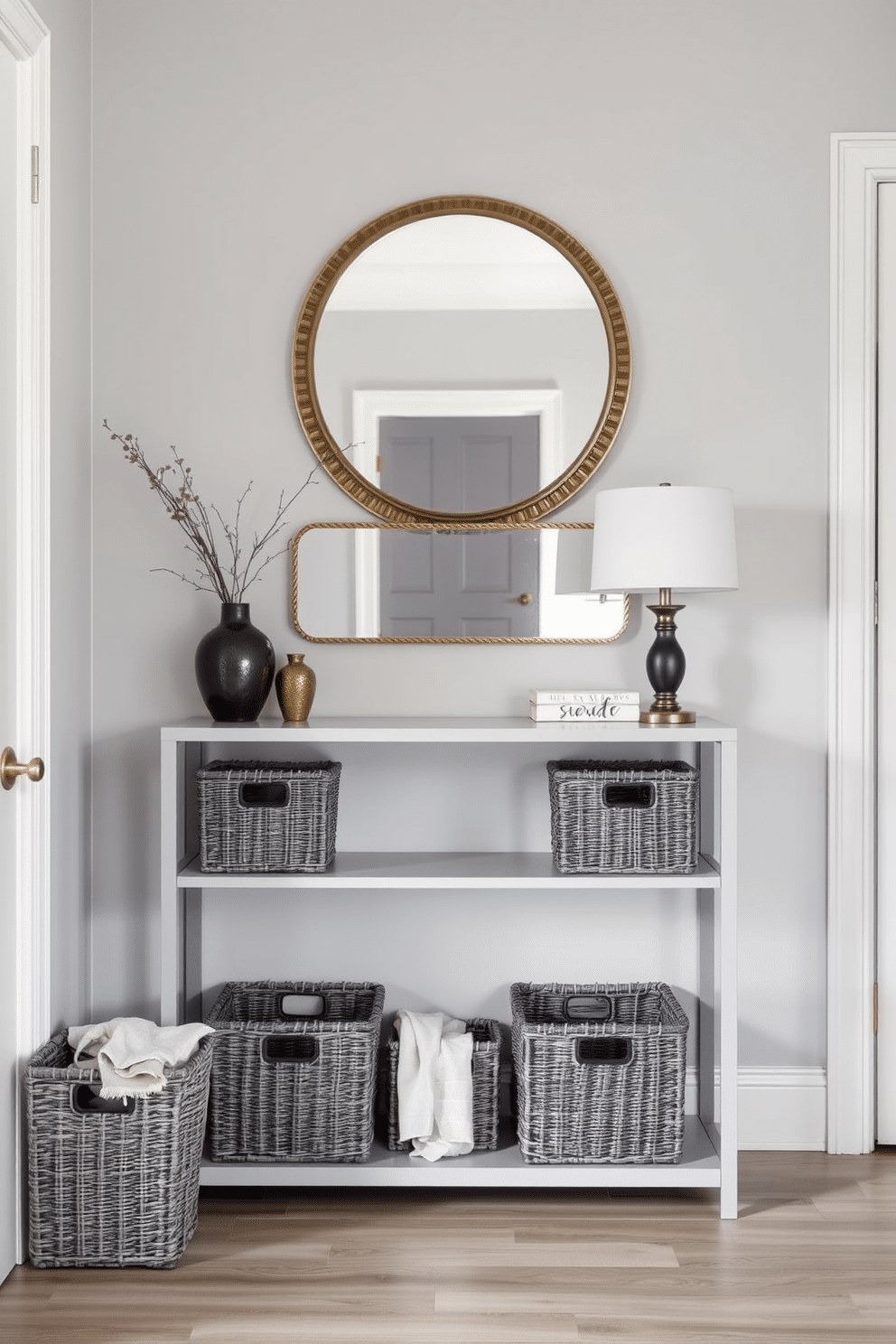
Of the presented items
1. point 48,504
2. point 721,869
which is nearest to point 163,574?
point 48,504

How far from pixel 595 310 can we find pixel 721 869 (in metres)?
1.22

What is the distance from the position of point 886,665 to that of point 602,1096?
3.61 feet

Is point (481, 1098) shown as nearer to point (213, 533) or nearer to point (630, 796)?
point (630, 796)

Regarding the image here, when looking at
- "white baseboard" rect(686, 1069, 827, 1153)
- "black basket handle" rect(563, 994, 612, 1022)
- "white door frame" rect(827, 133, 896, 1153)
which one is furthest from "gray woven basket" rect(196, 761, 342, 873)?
"white door frame" rect(827, 133, 896, 1153)

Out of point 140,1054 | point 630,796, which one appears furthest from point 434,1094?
point 630,796

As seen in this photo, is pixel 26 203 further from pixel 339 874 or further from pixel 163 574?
pixel 339 874

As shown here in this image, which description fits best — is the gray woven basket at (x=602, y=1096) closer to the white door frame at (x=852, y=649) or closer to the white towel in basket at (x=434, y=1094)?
the white towel in basket at (x=434, y=1094)

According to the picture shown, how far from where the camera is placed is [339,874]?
2.34 meters

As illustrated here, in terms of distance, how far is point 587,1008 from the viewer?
8.59ft

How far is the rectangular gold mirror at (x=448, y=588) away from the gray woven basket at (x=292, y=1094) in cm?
83

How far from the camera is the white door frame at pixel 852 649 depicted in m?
2.58

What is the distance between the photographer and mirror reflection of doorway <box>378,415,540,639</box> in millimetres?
2598

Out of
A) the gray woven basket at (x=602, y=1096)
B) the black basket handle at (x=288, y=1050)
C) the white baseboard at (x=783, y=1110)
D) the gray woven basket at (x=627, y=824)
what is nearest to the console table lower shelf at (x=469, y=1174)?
the gray woven basket at (x=602, y=1096)

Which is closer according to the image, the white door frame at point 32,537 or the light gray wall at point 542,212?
the white door frame at point 32,537
